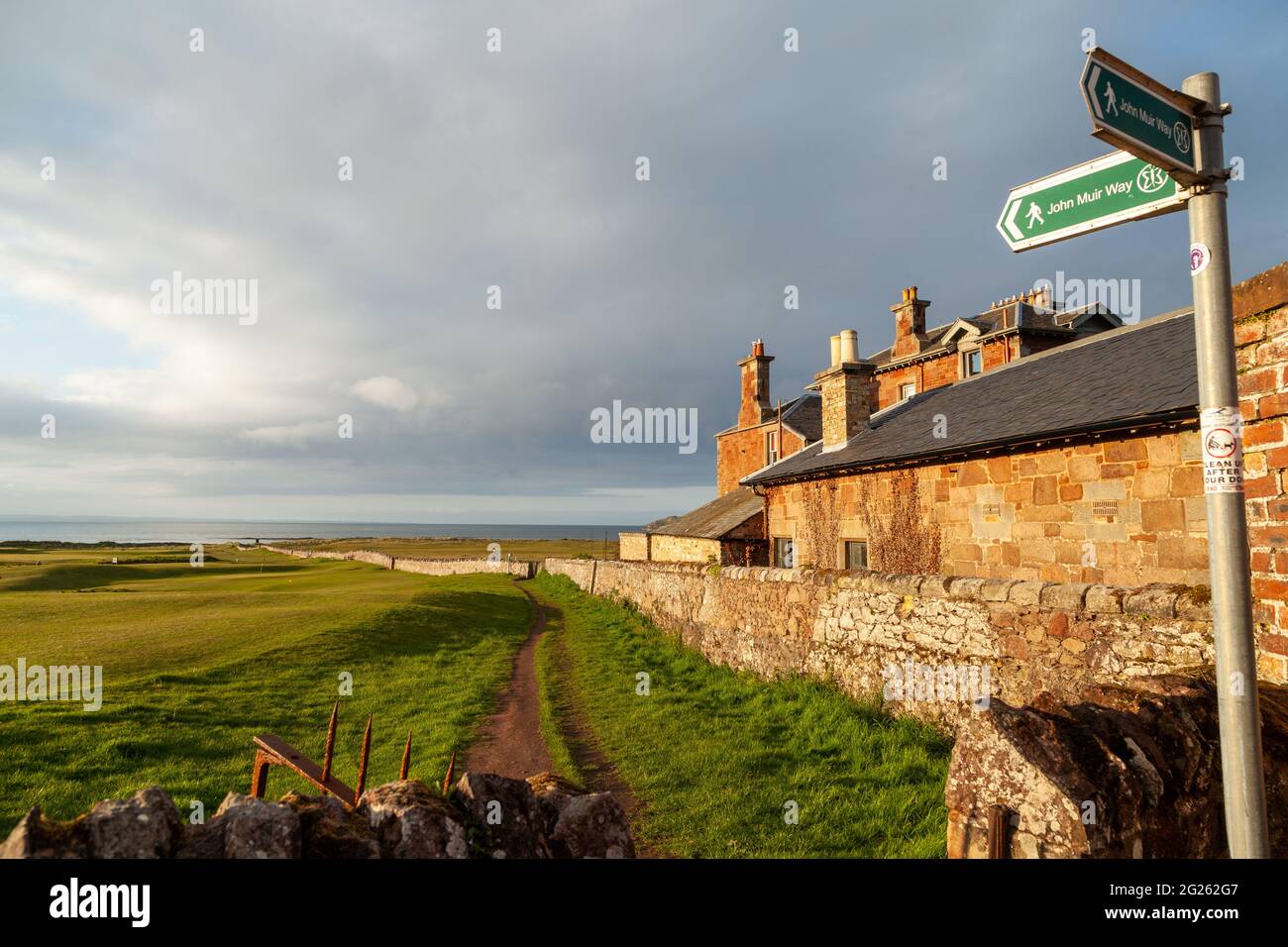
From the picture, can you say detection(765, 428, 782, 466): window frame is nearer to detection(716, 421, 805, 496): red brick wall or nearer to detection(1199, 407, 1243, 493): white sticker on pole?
detection(716, 421, 805, 496): red brick wall

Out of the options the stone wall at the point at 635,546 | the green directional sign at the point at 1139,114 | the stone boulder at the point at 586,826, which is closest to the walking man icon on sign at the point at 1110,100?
the green directional sign at the point at 1139,114

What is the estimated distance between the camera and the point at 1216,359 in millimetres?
2641

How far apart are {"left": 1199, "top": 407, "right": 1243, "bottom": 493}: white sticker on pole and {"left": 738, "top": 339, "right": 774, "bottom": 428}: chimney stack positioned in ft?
103

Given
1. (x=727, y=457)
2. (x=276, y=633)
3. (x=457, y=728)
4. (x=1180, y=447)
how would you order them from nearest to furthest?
(x=1180, y=447), (x=457, y=728), (x=276, y=633), (x=727, y=457)

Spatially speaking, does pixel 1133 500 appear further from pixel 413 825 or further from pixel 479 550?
pixel 479 550

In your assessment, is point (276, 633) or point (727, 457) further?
point (727, 457)

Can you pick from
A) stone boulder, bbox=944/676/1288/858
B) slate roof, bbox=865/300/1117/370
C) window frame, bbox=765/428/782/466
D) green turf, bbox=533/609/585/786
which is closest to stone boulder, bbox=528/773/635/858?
green turf, bbox=533/609/585/786

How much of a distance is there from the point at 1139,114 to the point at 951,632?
7335 mm

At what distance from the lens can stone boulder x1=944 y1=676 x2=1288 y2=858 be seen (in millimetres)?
3459

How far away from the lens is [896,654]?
955cm

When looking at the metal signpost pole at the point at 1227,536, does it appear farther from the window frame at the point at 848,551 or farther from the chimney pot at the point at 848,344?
the chimney pot at the point at 848,344
